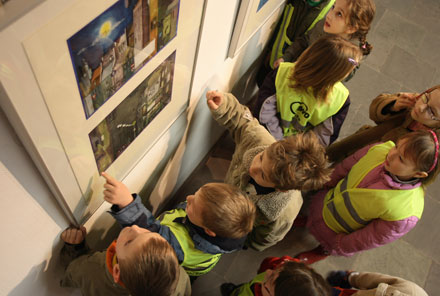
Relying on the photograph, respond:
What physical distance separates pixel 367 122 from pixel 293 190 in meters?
2.25

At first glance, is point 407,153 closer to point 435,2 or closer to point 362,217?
point 362,217

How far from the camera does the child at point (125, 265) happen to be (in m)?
1.15

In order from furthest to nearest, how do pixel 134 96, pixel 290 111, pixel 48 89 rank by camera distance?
pixel 290 111 → pixel 134 96 → pixel 48 89

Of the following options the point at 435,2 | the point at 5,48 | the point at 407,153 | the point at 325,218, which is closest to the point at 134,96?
the point at 5,48

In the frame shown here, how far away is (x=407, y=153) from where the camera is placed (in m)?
1.65

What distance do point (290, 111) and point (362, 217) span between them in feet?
2.58

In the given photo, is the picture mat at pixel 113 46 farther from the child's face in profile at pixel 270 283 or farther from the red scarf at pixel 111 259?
the child's face in profile at pixel 270 283

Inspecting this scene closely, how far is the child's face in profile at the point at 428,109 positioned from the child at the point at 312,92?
1.45 feet

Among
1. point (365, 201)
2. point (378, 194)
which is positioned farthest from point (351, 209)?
point (378, 194)

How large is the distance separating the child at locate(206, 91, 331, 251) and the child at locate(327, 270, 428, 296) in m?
0.58

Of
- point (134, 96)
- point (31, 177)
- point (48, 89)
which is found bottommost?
point (31, 177)

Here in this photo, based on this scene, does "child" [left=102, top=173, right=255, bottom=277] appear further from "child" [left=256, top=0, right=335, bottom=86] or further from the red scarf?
Answer: "child" [left=256, top=0, right=335, bottom=86]

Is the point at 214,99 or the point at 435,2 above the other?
the point at 435,2

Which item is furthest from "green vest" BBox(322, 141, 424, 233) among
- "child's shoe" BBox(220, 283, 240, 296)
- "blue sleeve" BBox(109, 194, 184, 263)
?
"blue sleeve" BBox(109, 194, 184, 263)
